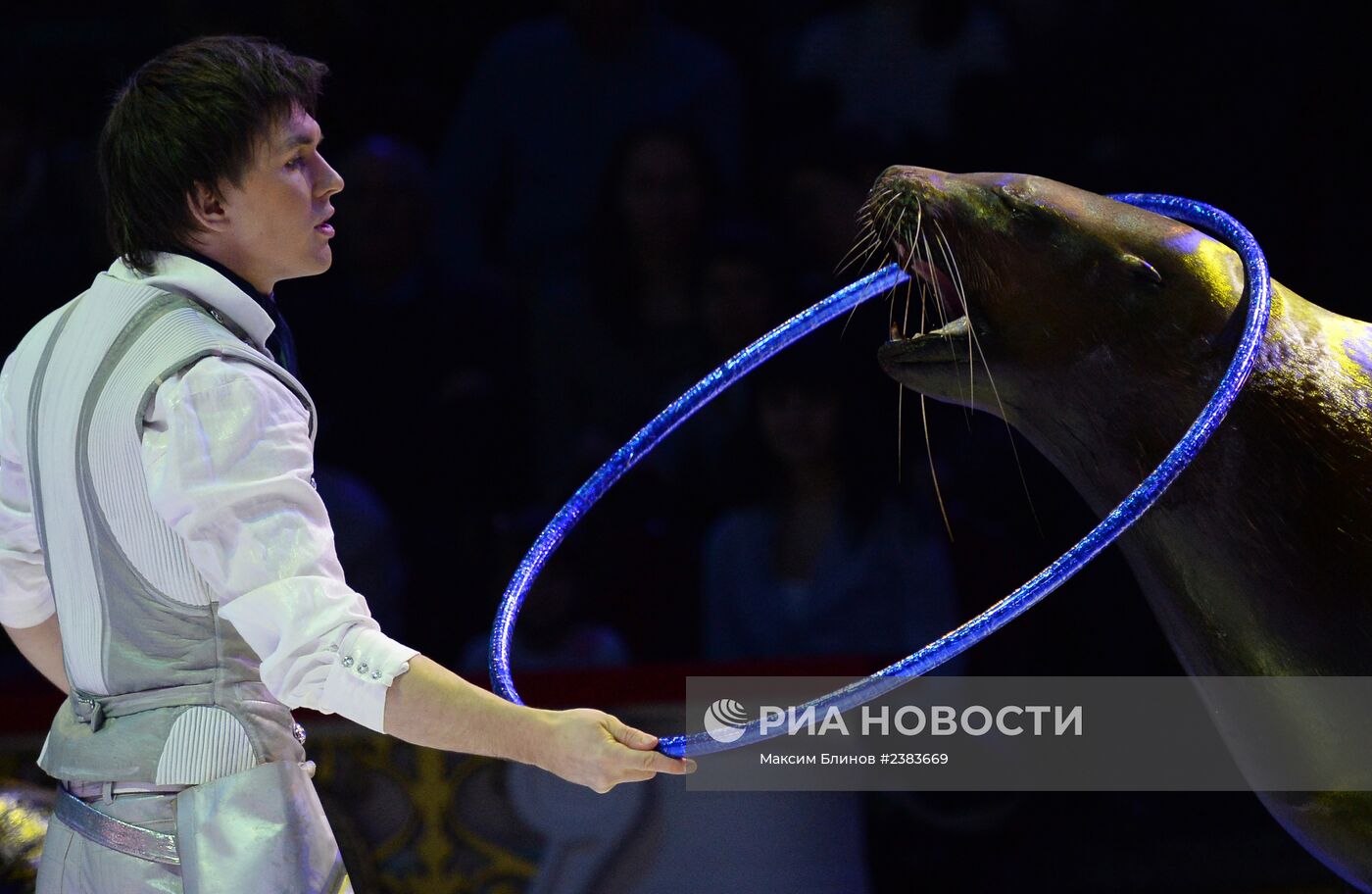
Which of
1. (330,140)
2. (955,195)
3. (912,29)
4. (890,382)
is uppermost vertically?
(912,29)

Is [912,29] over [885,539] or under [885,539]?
over

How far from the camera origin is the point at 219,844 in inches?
61.1

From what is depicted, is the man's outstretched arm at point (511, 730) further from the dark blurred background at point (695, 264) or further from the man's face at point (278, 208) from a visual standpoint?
the dark blurred background at point (695, 264)

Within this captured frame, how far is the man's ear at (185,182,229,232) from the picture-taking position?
5.49 feet

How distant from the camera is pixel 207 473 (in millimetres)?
1502

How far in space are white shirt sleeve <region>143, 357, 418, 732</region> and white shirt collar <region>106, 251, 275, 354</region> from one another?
0.13m

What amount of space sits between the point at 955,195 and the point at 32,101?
10.4ft

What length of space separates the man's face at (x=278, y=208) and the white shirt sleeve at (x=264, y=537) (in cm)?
21

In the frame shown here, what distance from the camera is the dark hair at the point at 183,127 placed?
1652 millimetres

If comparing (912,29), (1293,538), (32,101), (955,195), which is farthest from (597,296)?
(1293,538)

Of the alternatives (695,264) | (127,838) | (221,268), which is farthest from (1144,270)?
(695,264)

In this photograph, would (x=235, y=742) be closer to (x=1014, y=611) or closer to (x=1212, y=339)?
(x=1014, y=611)

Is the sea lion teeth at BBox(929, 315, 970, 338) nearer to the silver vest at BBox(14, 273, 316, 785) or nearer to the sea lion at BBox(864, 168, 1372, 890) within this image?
the sea lion at BBox(864, 168, 1372, 890)

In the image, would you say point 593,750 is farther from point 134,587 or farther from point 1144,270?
point 1144,270
